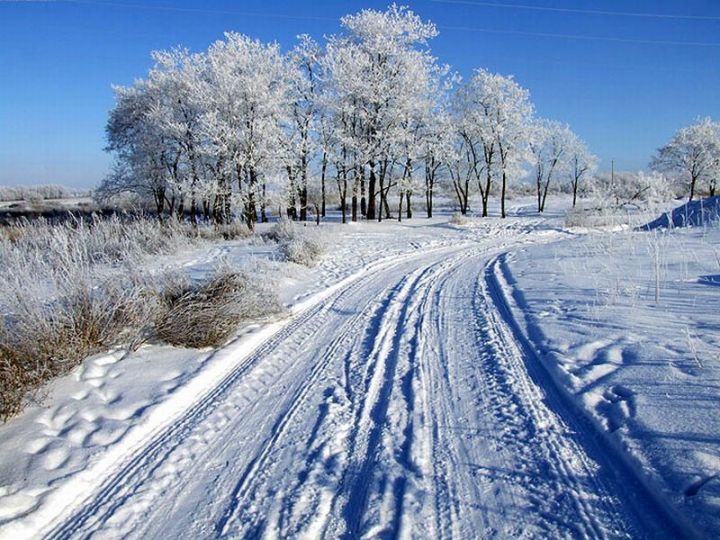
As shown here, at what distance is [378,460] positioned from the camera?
3.22 m

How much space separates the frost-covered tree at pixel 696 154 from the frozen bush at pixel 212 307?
176 ft

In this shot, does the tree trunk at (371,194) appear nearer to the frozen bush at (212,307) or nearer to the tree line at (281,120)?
the tree line at (281,120)

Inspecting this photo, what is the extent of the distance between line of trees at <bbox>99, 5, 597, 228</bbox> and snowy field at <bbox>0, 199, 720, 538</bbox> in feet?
59.5

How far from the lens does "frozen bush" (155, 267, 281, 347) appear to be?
18.9 ft

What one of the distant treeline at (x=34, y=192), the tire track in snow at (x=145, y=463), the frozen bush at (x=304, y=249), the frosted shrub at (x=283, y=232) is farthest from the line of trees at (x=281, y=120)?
the distant treeline at (x=34, y=192)

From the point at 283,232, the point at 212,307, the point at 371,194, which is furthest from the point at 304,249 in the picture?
the point at 371,194

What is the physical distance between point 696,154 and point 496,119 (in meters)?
30.1

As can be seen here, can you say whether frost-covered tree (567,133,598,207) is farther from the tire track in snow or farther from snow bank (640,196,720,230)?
the tire track in snow

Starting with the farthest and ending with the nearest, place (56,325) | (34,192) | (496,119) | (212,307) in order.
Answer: (34,192)
(496,119)
(212,307)
(56,325)

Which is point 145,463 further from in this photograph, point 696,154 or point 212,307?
point 696,154

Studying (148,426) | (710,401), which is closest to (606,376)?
(710,401)

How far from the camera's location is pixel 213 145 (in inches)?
896

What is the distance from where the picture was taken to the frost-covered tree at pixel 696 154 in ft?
153

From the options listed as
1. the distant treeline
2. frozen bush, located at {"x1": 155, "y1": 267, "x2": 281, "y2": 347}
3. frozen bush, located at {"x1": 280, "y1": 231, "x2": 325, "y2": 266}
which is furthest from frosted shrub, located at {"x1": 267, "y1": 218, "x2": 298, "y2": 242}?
the distant treeline
